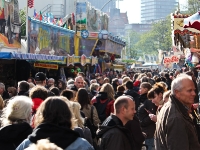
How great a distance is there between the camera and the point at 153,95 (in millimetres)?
9586

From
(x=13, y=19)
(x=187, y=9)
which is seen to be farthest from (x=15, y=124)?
(x=187, y=9)

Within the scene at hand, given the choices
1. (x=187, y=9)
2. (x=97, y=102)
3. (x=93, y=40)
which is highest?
(x=187, y=9)

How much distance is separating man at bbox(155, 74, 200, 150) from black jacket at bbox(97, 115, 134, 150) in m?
0.52

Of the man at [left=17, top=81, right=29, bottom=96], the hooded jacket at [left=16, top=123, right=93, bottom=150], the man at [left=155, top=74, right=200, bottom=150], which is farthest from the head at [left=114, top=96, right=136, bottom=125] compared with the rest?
the man at [left=17, top=81, right=29, bottom=96]

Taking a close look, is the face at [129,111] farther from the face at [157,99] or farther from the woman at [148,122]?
the face at [157,99]

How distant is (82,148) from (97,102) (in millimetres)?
5751

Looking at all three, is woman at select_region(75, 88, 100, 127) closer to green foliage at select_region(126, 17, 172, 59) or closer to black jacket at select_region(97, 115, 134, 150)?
black jacket at select_region(97, 115, 134, 150)

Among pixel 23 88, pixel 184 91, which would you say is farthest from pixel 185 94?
pixel 23 88

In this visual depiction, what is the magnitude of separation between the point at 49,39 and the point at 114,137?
20767mm

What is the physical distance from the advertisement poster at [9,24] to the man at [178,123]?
15950 mm

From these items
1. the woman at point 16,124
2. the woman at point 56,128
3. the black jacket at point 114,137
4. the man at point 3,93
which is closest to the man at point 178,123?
the black jacket at point 114,137

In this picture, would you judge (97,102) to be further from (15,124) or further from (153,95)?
(15,124)

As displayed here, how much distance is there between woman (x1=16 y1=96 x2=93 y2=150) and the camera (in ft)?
13.9

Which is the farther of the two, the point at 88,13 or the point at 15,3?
the point at 88,13
